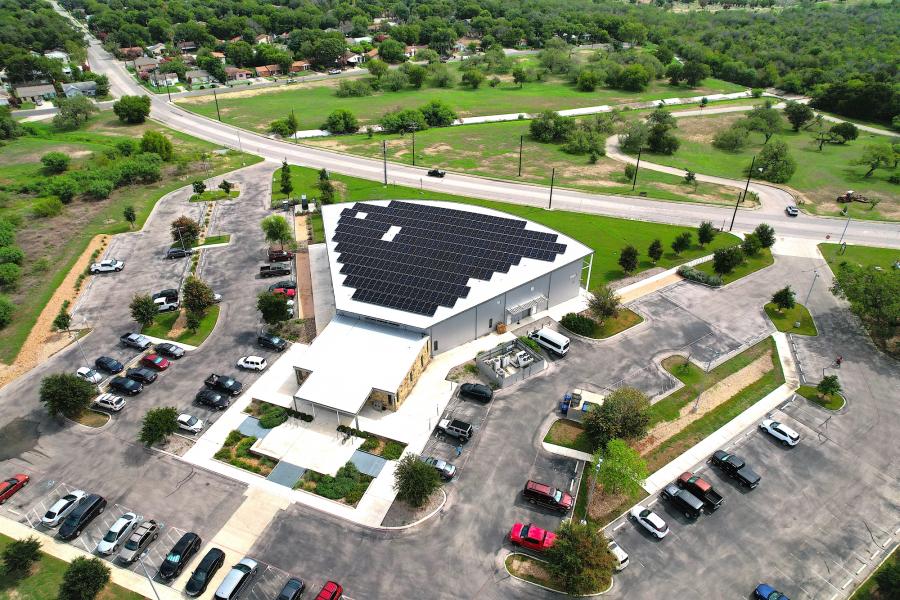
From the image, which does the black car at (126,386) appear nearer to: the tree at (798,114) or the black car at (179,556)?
the black car at (179,556)

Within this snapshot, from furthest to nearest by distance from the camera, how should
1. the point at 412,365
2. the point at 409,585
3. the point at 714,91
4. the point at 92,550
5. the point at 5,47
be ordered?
1. the point at 714,91
2. the point at 5,47
3. the point at 412,365
4. the point at 92,550
5. the point at 409,585

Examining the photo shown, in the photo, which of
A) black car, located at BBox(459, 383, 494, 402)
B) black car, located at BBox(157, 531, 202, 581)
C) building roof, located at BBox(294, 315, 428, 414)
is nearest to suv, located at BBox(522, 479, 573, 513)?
black car, located at BBox(459, 383, 494, 402)

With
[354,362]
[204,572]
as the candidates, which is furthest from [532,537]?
[354,362]

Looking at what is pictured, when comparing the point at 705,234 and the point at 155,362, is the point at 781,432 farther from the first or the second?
the point at 155,362

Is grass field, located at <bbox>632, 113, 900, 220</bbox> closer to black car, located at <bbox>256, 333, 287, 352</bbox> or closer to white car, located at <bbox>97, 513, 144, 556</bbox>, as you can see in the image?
black car, located at <bbox>256, 333, 287, 352</bbox>

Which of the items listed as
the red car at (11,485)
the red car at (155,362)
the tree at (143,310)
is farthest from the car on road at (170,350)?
the red car at (11,485)

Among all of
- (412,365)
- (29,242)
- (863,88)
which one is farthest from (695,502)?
(863,88)

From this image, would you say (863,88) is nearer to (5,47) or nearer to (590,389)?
(590,389)

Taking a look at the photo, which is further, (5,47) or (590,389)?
(5,47)
